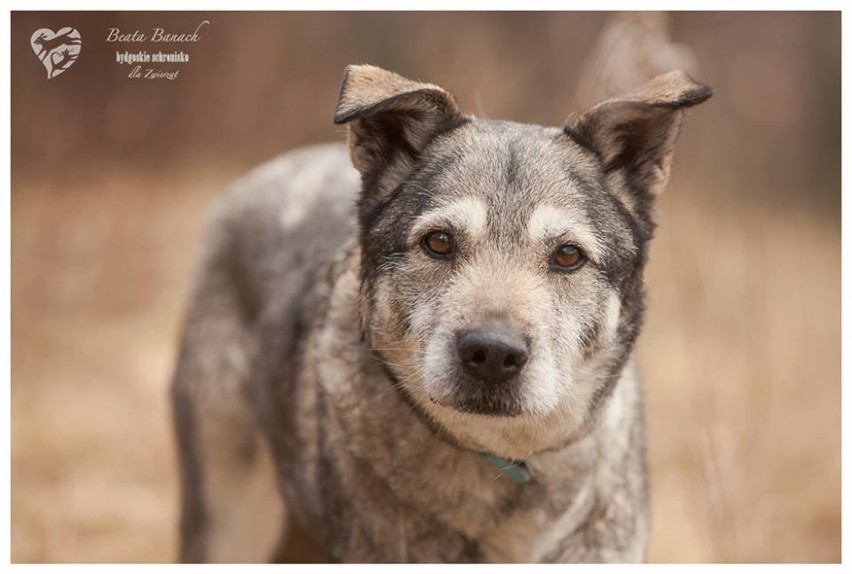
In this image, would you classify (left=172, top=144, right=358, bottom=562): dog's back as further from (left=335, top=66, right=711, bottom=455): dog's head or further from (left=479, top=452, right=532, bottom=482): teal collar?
(left=479, top=452, right=532, bottom=482): teal collar

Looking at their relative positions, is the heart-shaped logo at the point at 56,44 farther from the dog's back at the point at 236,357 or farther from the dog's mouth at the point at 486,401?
the dog's mouth at the point at 486,401

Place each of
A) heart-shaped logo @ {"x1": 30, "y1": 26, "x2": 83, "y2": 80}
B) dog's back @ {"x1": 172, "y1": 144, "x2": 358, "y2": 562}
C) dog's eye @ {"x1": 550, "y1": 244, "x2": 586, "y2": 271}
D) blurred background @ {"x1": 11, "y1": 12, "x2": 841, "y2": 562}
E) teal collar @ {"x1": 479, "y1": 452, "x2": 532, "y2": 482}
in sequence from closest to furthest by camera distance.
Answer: dog's eye @ {"x1": 550, "y1": 244, "x2": 586, "y2": 271} < teal collar @ {"x1": 479, "y1": 452, "x2": 532, "y2": 482} < heart-shaped logo @ {"x1": 30, "y1": 26, "x2": 83, "y2": 80} < dog's back @ {"x1": 172, "y1": 144, "x2": 358, "y2": 562} < blurred background @ {"x1": 11, "y1": 12, "x2": 841, "y2": 562}

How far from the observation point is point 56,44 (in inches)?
185

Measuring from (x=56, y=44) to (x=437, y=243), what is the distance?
2.10m

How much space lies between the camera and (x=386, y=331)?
3.77 metres

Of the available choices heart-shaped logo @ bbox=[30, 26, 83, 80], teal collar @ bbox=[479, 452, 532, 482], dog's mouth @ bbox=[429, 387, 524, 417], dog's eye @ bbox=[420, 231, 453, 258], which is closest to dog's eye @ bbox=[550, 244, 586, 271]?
dog's eye @ bbox=[420, 231, 453, 258]

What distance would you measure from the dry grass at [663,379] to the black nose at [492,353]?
82.7 inches

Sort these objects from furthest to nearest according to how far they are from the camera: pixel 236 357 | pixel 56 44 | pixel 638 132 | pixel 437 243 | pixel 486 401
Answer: pixel 236 357 → pixel 56 44 → pixel 638 132 → pixel 437 243 → pixel 486 401

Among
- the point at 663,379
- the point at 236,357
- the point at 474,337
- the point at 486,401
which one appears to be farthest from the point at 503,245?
the point at 663,379

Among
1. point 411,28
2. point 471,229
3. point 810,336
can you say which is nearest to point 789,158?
point 810,336

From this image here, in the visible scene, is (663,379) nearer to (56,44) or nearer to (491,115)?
(491,115)

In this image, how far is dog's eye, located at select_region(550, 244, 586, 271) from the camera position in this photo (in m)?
3.59

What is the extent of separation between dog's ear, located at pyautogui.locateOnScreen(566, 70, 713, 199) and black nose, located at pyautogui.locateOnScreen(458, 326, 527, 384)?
2.69ft

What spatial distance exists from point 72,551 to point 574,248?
126 inches
